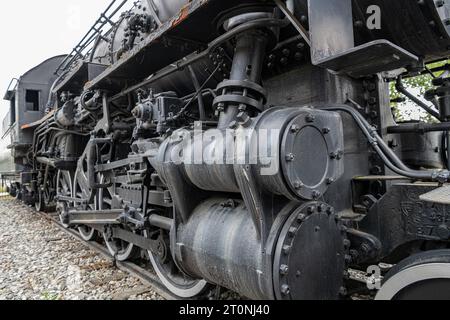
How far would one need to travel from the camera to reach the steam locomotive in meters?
1.57

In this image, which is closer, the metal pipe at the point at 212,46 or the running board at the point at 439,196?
the running board at the point at 439,196

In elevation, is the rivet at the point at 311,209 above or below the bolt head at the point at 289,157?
below

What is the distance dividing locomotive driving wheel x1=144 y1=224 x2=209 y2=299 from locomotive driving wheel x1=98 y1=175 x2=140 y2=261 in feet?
2.02

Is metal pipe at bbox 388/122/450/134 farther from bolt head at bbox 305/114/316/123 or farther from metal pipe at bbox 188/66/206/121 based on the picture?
metal pipe at bbox 188/66/206/121

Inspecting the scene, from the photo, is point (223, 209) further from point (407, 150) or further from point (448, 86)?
point (448, 86)

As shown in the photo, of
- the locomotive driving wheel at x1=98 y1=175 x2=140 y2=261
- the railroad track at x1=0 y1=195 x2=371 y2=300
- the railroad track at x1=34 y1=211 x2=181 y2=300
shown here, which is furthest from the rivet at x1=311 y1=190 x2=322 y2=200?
the locomotive driving wheel at x1=98 y1=175 x2=140 y2=261

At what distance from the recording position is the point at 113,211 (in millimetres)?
3504

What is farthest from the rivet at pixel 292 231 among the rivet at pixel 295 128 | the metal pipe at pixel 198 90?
the metal pipe at pixel 198 90

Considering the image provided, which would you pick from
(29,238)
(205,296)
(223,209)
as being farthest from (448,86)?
(29,238)

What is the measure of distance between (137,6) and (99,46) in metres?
1.61

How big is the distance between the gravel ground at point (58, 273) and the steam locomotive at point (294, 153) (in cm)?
51

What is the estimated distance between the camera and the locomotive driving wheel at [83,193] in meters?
4.62

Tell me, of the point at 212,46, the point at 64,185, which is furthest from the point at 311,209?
the point at 64,185

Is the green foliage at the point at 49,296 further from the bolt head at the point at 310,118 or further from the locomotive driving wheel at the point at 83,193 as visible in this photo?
the bolt head at the point at 310,118
